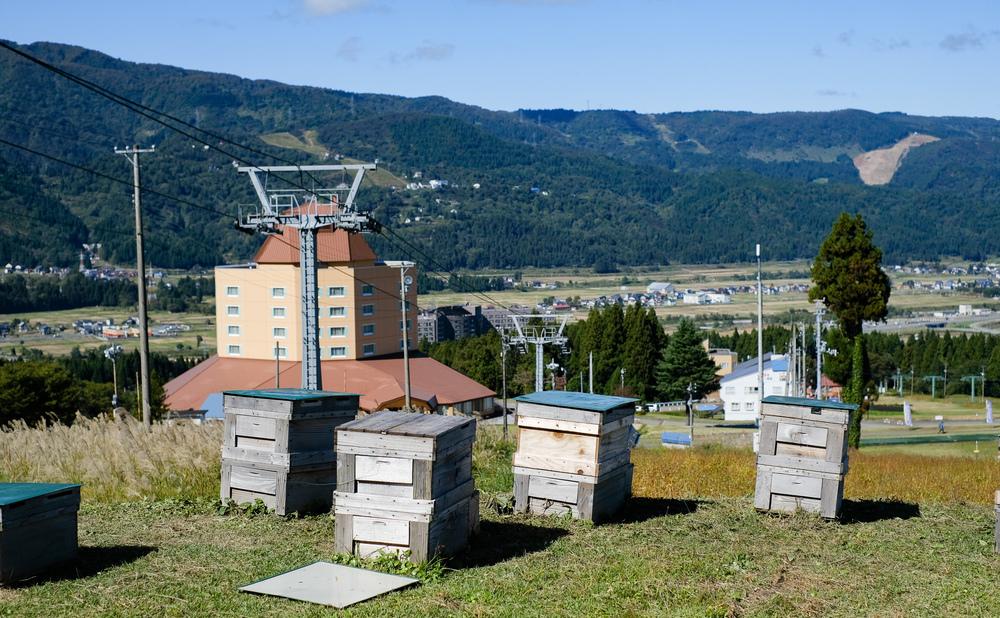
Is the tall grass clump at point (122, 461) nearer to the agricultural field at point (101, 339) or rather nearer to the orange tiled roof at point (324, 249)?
the orange tiled roof at point (324, 249)

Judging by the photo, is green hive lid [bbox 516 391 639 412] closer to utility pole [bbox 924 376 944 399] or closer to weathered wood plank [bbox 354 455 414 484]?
weathered wood plank [bbox 354 455 414 484]

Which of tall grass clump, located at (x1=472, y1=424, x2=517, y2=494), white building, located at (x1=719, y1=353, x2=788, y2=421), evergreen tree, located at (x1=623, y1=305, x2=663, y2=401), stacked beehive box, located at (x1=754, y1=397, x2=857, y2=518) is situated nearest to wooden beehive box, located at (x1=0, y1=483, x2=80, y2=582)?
tall grass clump, located at (x1=472, y1=424, x2=517, y2=494)

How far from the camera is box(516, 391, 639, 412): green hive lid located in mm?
11781

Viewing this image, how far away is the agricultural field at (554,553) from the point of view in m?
9.00

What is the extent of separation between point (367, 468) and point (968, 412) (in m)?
69.5

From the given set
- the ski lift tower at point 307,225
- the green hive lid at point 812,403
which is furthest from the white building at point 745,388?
the green hive lid at point 812,403

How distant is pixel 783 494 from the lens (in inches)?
493

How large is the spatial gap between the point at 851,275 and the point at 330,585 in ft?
102

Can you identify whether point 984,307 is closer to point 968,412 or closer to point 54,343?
point 968,412

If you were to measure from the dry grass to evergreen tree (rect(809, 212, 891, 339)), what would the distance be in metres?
18.6

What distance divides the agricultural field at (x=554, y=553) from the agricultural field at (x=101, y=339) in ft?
336

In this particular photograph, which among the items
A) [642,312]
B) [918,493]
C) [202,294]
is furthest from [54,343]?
[918,493]

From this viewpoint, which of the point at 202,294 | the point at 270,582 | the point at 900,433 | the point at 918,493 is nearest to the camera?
the point at 270,582

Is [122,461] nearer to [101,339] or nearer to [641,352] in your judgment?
[641,352]
